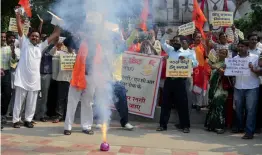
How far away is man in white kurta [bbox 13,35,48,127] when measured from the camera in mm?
6793

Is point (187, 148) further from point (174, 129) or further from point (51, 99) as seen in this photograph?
point (51, 99)

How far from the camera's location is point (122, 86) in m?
6.97

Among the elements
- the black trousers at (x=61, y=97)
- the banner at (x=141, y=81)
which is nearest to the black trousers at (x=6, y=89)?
the black trousers at (x=61, y=97)

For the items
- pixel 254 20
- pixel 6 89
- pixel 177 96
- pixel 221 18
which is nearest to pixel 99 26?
pixel 177 96

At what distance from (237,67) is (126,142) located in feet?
7.80

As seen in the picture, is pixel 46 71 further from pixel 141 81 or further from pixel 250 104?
pixel 250 104

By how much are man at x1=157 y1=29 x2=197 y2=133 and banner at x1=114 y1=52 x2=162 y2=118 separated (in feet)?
2.12

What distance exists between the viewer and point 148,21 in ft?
26.7

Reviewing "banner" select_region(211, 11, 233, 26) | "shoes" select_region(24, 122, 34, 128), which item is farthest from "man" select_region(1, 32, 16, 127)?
"banner" select_region(211, 11, 233, 26)

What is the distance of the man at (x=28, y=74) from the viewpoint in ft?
22.3

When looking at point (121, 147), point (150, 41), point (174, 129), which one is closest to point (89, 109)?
point (121, 147)

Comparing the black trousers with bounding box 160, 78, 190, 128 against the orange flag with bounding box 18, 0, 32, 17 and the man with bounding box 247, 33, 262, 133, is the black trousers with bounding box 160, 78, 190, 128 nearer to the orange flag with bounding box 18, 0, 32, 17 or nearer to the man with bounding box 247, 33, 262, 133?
the man with bounding box 247, 33, 262, 133

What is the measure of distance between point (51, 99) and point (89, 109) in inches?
62.6

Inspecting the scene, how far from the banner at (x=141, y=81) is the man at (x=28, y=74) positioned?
1857 mm
